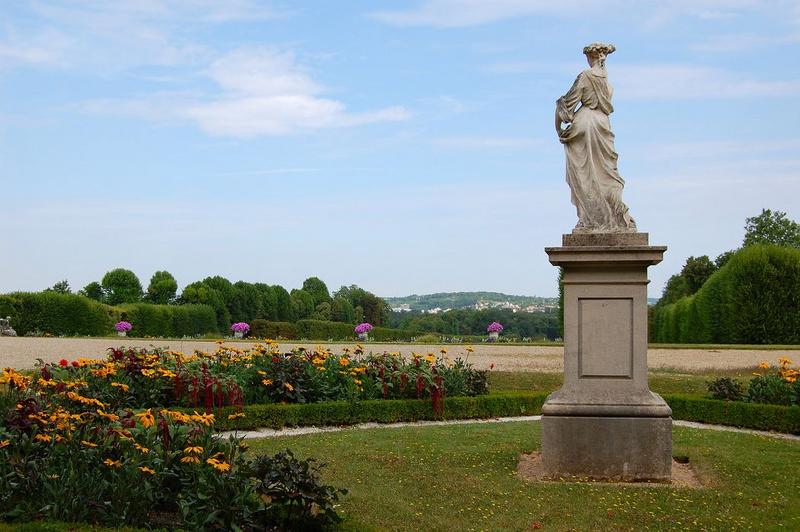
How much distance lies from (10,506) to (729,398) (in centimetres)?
1101

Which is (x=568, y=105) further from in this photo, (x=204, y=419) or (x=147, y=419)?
(x=147, y=419)

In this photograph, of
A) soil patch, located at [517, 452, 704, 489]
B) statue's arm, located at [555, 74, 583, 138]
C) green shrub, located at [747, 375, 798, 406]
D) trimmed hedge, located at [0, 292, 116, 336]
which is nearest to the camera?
soil patch, located at [517, 452, 704, 489]

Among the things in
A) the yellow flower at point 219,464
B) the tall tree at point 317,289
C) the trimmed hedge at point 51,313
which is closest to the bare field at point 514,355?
the trimmed hedge at point 51,313

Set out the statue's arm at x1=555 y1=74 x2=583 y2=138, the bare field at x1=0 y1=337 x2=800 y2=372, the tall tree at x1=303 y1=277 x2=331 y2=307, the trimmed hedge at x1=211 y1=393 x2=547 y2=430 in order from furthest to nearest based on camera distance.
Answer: the tall tree at x1=303 y1=277 x2=331 y2=307 → the bare field at x1=0 y1=337 x2=800 y2=372 → the trimmed hedge at x1=211 y1=393 x2=547 y2=430 → the statue's arm at x1=555 y1=74 x2=583 y2=138

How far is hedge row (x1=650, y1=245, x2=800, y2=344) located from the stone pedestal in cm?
2269

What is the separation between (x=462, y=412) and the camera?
42.7ft

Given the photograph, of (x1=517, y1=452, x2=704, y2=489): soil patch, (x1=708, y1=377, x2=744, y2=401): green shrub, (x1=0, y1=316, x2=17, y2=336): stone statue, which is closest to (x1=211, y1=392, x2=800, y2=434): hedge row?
(x1=708, y1=377, x2=744, y2=401): green shrub

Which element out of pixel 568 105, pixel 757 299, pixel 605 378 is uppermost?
pixel 568 105

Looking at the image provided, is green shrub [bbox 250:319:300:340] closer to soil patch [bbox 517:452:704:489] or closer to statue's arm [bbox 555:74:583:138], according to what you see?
soil patch [bbox 517:452:704:489]

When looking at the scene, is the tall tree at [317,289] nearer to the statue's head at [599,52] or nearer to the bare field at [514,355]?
the bare field at [514,355]

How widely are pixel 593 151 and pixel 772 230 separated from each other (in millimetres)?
44358

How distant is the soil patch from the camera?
7746mm

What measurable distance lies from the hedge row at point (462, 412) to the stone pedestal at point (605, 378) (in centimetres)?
450

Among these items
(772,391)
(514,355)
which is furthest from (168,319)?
(772,391)
